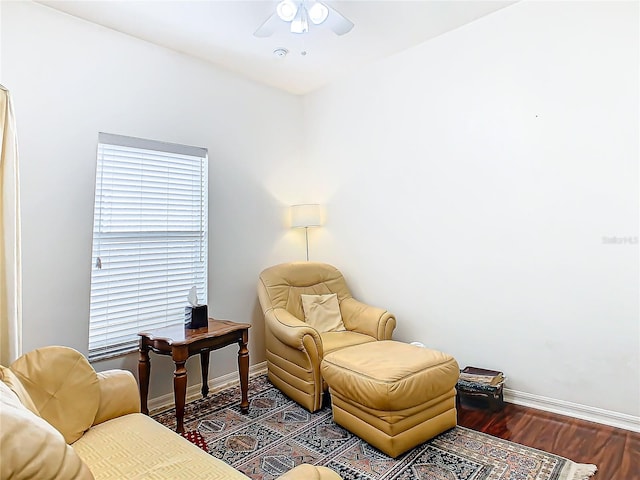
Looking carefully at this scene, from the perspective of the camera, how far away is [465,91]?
9.50 ft

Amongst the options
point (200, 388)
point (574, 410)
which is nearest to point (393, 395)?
point (574, 410)

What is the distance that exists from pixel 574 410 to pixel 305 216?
102 inches

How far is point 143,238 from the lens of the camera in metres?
2.75

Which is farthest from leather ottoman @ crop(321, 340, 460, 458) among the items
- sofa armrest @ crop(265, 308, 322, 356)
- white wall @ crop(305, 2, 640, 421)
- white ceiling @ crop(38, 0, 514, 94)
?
white ceiling @ crop(38, 0, 514, 94)

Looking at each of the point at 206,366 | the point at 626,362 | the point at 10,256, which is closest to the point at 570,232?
the point at 626,362

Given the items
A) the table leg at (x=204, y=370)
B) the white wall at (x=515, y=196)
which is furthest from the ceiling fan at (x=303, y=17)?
the table leg at (x=204, y=370)

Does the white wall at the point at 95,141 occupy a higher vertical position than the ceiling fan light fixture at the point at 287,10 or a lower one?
lower

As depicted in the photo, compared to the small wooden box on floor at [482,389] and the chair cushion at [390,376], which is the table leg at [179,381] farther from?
the small wooden box on floor at [482,389]

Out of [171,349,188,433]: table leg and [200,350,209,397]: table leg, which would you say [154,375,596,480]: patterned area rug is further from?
[200,350,209,397]: table leg

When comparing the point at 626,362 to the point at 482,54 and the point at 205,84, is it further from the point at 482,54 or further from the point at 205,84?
the point at 205,84

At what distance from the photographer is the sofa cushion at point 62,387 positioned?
1.47 m

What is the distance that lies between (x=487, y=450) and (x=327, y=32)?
3.02 m

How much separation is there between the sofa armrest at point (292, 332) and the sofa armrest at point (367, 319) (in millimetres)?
593

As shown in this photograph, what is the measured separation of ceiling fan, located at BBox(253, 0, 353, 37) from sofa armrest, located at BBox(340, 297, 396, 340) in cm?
210
